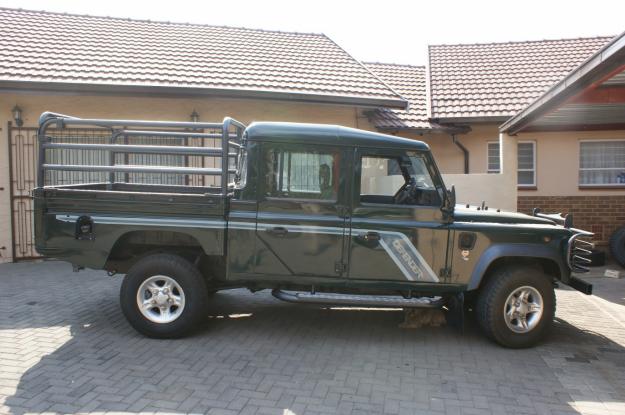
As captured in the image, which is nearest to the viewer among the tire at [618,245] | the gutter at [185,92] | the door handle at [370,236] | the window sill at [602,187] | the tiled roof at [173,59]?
the door handle at [370,236]

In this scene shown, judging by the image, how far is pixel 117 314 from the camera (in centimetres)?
614

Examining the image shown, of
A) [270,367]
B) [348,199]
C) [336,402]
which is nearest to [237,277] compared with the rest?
[270,367]

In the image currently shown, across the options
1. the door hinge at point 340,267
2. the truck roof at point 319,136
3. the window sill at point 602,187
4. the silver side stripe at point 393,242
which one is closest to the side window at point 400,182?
the truck roof at point 319,136

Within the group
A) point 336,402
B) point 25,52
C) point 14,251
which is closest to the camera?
point 336,402

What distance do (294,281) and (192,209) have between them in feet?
4.16

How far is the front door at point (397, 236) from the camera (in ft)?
16.8

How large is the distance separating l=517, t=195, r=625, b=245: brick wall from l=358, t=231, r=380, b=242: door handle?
25.0 feet

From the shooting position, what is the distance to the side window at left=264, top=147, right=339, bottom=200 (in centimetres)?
520

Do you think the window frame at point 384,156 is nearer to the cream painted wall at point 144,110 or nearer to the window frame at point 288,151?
the window frame at point 288,151

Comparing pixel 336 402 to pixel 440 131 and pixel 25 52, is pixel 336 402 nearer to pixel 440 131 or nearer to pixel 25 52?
pixel 440 131

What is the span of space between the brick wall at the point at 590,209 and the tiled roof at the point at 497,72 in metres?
2.14

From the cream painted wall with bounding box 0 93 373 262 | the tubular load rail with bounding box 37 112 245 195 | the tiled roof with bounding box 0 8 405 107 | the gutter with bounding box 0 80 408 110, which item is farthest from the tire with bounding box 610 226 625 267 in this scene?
the tubular load rail with bounding box 37 112 245 195

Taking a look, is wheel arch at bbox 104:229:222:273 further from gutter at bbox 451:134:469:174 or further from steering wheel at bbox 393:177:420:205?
gutter at bbox 451:134:469:174

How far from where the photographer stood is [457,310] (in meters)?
5.48
